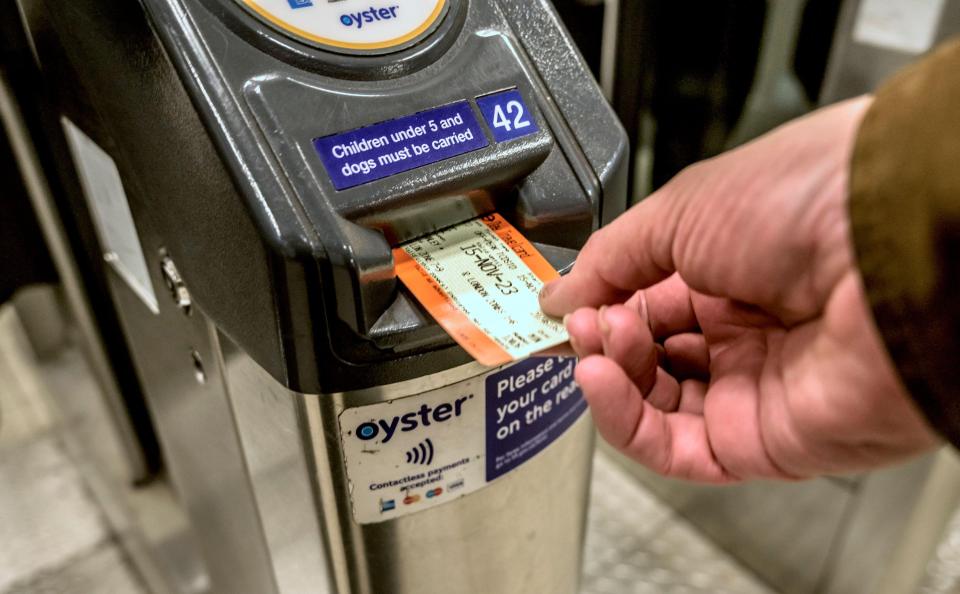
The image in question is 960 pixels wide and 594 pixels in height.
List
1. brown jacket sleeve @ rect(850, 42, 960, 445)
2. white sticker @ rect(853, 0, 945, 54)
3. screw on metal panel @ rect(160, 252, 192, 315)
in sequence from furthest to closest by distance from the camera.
Answer: 1. white sticker @ rect(853, 0, 945, 54)
2. screw on metal panel @ rect(160, 252, 192, 315)
3. brown jacket sleeve @ rect(850, 42, 960, 445)

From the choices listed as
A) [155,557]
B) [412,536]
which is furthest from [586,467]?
[155,557]

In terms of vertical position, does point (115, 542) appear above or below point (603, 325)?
below

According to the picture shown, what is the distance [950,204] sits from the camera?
1.12ft

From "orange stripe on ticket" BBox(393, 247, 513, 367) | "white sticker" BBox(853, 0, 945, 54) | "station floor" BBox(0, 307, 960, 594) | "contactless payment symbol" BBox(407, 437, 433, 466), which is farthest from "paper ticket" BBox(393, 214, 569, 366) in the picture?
"station floor" BBox(0, 307, 960, 594)

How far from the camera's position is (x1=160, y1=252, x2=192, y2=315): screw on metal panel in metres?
0.60

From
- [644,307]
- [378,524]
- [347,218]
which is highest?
[347,218]

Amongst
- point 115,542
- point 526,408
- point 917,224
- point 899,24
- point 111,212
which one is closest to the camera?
point 917,224

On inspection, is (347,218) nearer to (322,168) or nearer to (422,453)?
(322,168)

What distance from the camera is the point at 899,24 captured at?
898 mm

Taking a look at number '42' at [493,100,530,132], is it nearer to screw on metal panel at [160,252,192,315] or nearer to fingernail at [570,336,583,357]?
fingernail at [570,336,583,357]

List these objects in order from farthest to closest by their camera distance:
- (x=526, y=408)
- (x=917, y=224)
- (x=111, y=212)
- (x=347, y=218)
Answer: (x=111, y=212) < (x=526, y=408) < (x=347, y=218) < (x=917, y=224)

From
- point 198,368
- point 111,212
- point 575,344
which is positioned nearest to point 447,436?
point 575,344

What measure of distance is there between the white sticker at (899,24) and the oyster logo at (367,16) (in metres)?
0.61

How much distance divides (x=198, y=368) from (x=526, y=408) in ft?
0.86
